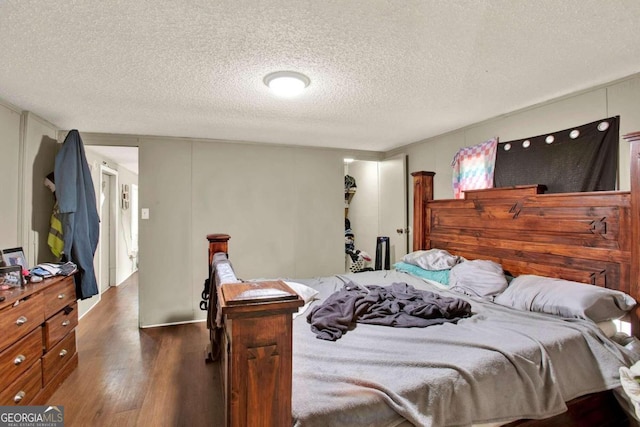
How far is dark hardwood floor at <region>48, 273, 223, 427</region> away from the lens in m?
1.96

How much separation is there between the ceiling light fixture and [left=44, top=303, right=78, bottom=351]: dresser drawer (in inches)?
91.1

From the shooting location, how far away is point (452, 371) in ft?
4.38

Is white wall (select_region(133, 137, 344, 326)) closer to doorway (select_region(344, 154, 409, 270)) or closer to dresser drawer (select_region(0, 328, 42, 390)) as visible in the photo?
doorway (select_region(344, 154, 409, 270))

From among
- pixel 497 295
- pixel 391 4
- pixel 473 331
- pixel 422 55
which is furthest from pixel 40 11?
pixel 497 295

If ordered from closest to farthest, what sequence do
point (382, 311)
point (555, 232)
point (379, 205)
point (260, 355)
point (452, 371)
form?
1. point (260, 355)
2. point (452, 371)
3. point (382, 311)
4. point (555, 232)
5. point (379, 205)

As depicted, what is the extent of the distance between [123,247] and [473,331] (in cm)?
604

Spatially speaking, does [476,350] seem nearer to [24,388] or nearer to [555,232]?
[555,232]

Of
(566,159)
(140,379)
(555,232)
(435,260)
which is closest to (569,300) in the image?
(555,232)

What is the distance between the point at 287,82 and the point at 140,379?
246 cm

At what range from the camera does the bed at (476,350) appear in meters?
0.90

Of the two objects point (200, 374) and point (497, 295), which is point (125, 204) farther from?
point (497, 295)

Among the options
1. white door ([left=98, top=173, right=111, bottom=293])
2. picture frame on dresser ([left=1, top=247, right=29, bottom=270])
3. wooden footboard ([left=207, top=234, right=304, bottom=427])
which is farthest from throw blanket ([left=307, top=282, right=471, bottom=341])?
white door ([left=98, top=173, right=111, bottom=293])

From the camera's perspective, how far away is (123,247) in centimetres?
578

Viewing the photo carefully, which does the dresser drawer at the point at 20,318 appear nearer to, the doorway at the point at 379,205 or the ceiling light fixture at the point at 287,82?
the ceiling light fixture at the point at 287,82
